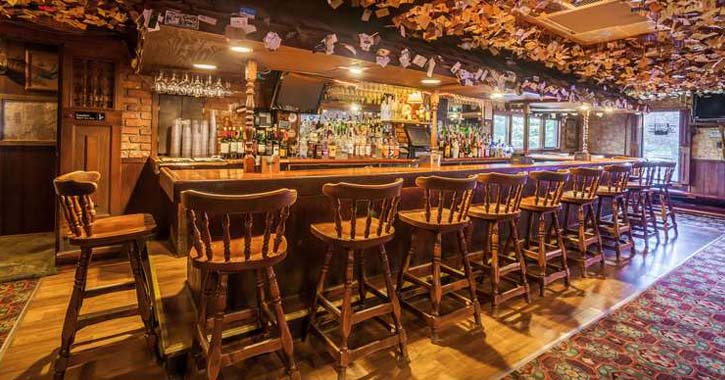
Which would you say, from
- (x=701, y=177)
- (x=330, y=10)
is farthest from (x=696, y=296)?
(x=701, y=177)

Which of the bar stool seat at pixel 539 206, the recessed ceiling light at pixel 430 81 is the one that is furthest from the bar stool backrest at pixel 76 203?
the recessed ceiling light at pixel 430 81

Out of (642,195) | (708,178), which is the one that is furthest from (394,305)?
(708,178)

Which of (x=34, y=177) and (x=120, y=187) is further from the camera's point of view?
(x=34, y=177)

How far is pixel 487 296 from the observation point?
116 inches

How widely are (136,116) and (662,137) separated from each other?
35.8 ft

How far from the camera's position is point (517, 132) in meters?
9.23

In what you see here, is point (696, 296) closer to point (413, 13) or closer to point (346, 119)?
point (413, 13)

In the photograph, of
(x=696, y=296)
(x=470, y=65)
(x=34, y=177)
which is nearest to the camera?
(x=696, y=296)

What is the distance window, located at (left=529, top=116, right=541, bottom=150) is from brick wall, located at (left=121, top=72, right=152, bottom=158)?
27.7ft

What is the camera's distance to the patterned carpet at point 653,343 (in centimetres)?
218

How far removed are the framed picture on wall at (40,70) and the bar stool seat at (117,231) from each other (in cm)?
370

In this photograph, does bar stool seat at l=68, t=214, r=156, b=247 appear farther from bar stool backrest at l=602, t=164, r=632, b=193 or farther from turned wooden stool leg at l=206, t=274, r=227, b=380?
bar stool backrest at l=602, t=164, r=632, b=193

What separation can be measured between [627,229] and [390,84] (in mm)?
3165

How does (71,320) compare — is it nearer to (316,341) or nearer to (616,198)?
(316,341)
